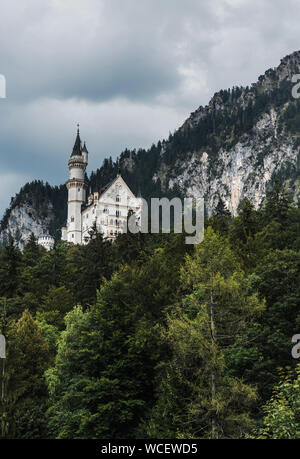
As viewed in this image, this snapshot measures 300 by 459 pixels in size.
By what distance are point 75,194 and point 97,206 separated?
397 inches

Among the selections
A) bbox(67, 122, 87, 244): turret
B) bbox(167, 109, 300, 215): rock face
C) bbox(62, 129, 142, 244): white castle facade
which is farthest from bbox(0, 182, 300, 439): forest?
bbox(167, 109, 300, 215): rock face

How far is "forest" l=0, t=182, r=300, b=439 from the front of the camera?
19516 mm

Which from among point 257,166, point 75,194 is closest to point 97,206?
point 75,194

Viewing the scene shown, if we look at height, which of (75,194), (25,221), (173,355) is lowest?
(173,355)

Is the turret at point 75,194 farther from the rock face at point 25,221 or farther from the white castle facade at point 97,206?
the rock face at point 25,221

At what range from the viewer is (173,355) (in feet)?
80.9

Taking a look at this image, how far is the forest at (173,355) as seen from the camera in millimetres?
19516

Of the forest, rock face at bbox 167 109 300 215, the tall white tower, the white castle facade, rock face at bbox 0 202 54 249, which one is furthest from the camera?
rock face at bbox 0 202 54 249

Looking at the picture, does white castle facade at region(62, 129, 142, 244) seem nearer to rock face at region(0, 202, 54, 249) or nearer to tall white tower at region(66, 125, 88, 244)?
tall white tower at region(66, 125, 88, 244)

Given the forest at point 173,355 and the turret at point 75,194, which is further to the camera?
the turret at point 75,194

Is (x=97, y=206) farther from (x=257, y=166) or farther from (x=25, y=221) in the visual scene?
(x=257, y=166)

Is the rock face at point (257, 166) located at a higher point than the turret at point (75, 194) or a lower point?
higher

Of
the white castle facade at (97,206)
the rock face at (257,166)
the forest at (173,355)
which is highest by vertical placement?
the rock face at (257,166)

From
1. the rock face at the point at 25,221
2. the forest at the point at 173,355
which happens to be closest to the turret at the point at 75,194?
the forest at the point at 173,355
